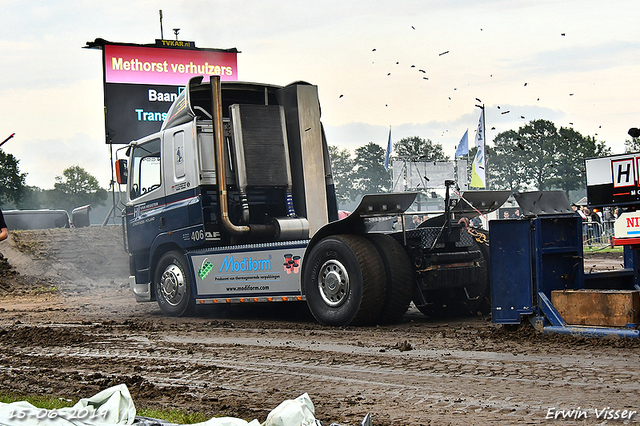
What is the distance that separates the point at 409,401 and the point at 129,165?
911 centimetres

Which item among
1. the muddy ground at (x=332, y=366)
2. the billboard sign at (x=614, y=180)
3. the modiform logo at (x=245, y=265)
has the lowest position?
the muddy ground at (x=332, y=366)

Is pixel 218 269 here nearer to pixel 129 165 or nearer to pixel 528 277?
pixel 129 165

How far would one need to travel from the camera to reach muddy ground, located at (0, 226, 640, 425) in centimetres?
555

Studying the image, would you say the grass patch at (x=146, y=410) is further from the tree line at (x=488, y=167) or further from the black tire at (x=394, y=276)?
the tree line at (x=488, y=167)

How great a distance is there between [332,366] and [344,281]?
9.18ft

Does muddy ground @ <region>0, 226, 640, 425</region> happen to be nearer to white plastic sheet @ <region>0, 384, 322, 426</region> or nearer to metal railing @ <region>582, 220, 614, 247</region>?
white plastic sheet @ <region>0, 384, 322, 426</region>

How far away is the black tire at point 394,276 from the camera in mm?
10000

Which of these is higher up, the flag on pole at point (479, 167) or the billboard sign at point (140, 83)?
the billboard sign at point (140, 83)

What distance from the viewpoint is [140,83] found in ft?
84.7

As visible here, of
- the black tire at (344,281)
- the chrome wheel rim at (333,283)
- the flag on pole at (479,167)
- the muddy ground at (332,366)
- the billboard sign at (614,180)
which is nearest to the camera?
the muddy ground at (332,366)

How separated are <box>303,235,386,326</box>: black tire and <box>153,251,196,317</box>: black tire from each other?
110 inches

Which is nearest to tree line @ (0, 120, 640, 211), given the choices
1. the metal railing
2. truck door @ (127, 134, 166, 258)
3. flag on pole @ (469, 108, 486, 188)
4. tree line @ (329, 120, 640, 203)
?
tree line @ (329, 120, 640, 203)

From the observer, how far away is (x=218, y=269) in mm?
11938

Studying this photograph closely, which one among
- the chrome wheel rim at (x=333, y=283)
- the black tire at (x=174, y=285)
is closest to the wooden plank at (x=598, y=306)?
the chrome wheel rim at (x=333, y=283)
